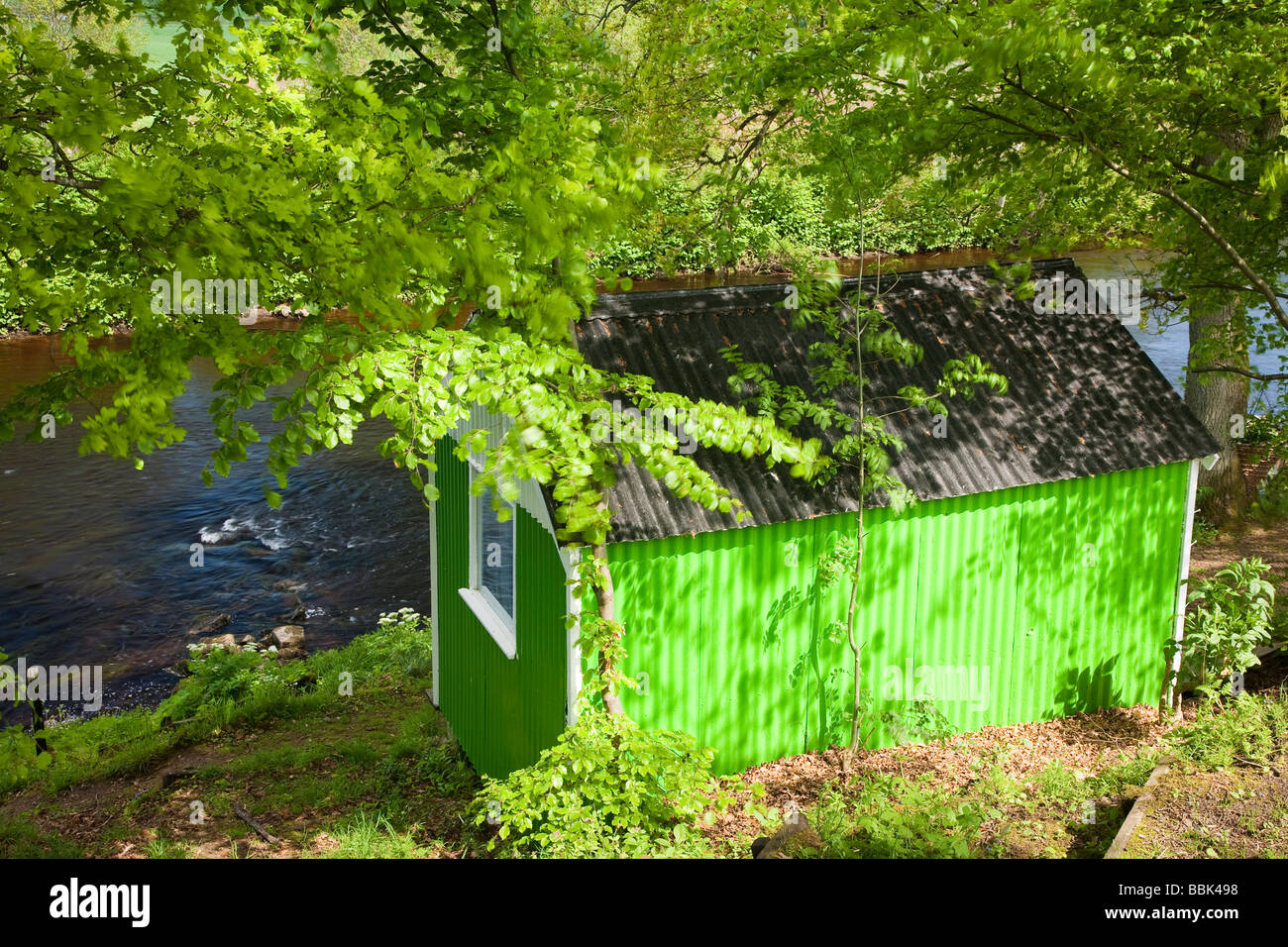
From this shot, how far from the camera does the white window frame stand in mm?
8008

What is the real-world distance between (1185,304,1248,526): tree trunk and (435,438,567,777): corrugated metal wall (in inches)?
393

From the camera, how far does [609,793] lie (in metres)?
6.12

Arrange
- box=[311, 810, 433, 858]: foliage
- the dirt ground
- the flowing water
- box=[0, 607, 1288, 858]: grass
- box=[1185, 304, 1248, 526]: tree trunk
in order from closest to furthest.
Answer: box=[0, 607, 1288, 858]: grass → box=[311, 810, 433, 858]: foliage → the dirt ground → box=[1185, 304, 1248, 526]: tree trunk → the flowing water

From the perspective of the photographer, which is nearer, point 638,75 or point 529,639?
point 529,639

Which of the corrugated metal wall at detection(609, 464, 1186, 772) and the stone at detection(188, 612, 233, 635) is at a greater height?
the corrugated metal wall at detection(609, 464, 1186, 772)

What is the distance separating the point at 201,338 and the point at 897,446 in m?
4.78

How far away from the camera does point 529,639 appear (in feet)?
25.1

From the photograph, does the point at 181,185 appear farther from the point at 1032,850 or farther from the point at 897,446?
the point at 1032,850

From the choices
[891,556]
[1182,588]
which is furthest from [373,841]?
[1182,588]

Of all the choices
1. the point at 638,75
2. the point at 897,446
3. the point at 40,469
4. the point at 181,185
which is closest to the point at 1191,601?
the point at 897,446

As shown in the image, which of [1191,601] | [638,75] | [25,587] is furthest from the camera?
[25,587]

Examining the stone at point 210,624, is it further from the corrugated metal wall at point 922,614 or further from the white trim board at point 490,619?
the corrugated metal wall at point 922,614

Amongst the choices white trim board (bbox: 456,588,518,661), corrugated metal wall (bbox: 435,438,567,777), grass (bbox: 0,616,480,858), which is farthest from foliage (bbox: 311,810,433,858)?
white trim board (bbox: 456,588,518,661)

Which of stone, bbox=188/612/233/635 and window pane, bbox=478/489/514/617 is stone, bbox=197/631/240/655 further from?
window pane, bbox=478/489/514/617
